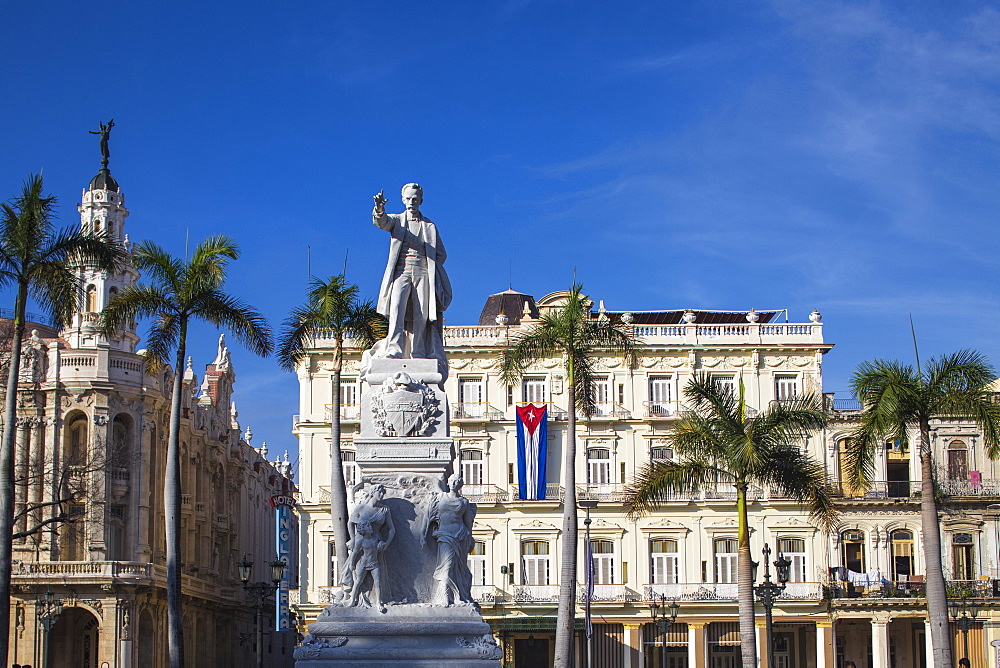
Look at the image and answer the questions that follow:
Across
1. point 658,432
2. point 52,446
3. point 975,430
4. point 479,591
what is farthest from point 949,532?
point 52,446

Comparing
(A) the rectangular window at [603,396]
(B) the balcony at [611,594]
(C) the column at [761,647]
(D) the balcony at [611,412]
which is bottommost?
(C) the column at [761,647]

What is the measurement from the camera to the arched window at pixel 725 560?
2304 inches

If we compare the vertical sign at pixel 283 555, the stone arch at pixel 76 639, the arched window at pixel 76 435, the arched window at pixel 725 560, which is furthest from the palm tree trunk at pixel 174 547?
the arched window at pixel 725 560

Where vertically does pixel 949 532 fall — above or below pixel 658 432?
below

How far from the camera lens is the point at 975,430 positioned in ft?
198

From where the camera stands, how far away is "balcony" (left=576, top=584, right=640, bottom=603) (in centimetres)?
5766

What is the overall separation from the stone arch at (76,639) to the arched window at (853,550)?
101ft

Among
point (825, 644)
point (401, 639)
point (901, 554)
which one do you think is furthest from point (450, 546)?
point (901, 554)

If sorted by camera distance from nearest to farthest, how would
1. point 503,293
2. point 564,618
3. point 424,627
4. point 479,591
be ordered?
point 424,627 < point 564,618 < point 479,591 < point 503,293

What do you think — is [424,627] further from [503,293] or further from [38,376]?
[503,293]

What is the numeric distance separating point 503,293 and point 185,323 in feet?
119

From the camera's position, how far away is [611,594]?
5812cm

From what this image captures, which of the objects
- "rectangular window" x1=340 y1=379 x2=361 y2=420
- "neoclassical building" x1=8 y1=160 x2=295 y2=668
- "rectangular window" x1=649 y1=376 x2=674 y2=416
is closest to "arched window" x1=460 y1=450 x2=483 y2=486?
"rectangular window" x1=340 y1=379 x2=361 y2=420

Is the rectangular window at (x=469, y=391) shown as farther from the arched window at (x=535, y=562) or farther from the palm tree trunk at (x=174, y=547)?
the palm tree trunk at (x=174, y=547)
